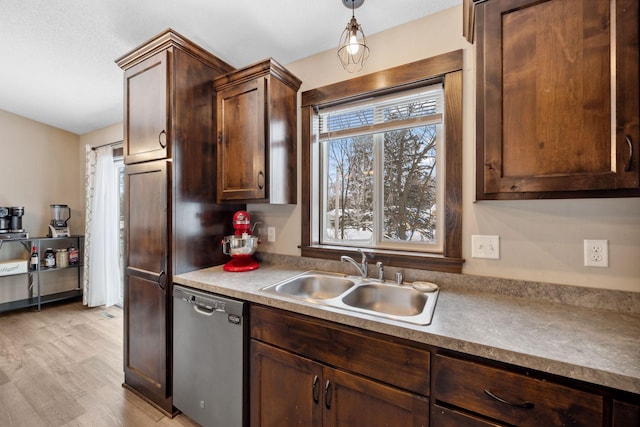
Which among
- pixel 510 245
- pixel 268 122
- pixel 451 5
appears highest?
pixel 451 5

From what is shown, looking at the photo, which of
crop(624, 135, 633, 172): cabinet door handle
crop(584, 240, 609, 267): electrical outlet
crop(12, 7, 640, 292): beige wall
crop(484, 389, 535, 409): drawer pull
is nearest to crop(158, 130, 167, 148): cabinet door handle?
crop(12, 7, 640, 292): beige wall

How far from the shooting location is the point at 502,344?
→ 845 mm

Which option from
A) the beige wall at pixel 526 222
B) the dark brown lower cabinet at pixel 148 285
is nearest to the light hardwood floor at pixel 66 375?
the dark brown lower cabinet at pixel 148 285

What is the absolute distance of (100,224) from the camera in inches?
137

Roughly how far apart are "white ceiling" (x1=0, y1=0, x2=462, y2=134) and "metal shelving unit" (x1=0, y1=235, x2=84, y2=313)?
202 cm

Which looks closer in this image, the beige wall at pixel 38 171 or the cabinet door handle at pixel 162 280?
the cabinet door handle at pixel 162 280

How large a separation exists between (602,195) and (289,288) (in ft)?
4.73

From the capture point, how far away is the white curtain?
11.3ft

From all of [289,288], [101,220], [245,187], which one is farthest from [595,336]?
[101,220]

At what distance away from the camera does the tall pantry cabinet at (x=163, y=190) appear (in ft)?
5.47

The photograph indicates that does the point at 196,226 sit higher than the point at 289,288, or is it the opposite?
the point at 196,226

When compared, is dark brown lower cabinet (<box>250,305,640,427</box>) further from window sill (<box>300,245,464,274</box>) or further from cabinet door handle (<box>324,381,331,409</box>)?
window sill (<box>300,245,464,274</box>)

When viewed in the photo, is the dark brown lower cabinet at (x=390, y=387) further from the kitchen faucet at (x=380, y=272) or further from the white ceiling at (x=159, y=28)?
the white ceiling at (x=159, y=28)

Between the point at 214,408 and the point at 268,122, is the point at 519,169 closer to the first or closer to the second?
the point at 268,122
